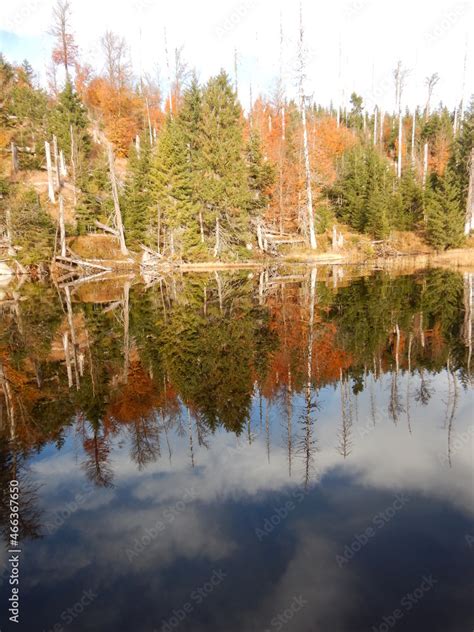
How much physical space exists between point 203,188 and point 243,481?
100 ft

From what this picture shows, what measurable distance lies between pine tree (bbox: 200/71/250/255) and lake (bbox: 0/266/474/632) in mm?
22399

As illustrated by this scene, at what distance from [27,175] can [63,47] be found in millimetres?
15678

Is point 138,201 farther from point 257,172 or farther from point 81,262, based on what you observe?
point 257,172

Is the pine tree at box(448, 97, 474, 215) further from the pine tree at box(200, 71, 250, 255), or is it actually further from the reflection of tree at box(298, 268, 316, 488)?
the reflection of tree at box(298, 268, 316, 488)

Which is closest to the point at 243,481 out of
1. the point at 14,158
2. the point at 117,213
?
the point at 117,213

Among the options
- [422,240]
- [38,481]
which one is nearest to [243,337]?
[38,481]

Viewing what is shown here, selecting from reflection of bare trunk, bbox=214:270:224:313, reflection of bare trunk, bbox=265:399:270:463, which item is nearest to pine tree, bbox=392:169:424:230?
reflection of bare trunk, bbox=214:270:224:313

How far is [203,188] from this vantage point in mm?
33688

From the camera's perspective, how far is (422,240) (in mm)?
39625

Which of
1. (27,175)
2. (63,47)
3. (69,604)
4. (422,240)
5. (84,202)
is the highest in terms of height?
(63,47)

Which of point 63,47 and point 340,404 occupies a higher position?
point 63,47

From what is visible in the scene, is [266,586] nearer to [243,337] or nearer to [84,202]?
[243,337]

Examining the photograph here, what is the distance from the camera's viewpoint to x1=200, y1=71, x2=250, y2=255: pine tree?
109 ft

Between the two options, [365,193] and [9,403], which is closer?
[9,403]
